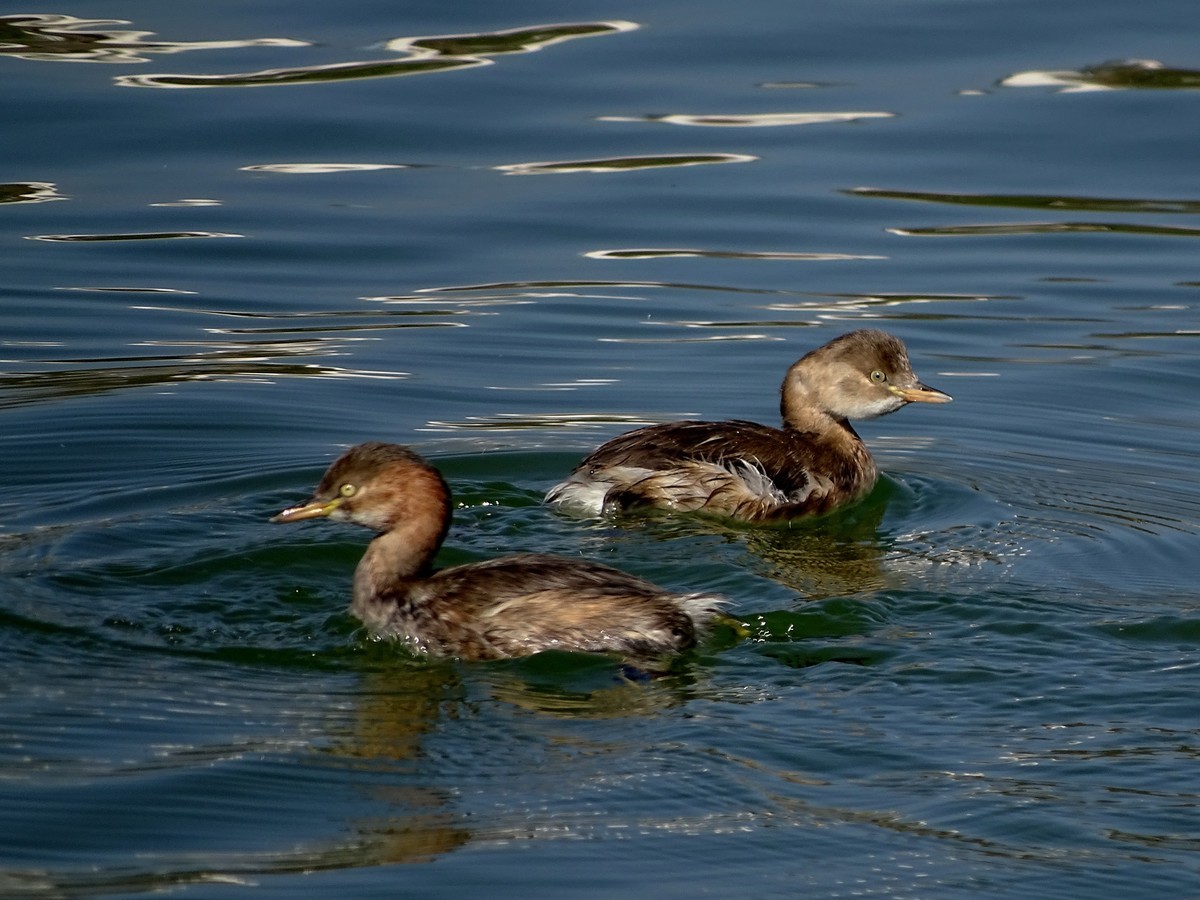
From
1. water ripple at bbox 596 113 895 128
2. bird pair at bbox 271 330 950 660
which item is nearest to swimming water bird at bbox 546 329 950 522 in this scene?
bird pair at bbox 271 330 950 660

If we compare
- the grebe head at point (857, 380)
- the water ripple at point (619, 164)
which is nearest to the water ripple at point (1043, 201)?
the water ripple at point (619, 164)

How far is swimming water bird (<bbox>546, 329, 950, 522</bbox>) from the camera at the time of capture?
28.4 feet

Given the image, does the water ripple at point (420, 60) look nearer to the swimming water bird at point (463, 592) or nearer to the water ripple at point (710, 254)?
the water ripple at point (710, 254)

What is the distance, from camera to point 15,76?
54.6ft

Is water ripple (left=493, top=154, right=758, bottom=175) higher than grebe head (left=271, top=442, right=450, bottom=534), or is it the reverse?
water ripple (left=493, top=154, right=758, bottom=175)

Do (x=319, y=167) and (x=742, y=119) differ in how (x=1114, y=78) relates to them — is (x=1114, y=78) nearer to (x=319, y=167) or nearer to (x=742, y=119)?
(x=742, y=119)

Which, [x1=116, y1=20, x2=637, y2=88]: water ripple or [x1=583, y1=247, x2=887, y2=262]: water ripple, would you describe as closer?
[x1=583, y1=247, x2=887, y2=262]: water ripple

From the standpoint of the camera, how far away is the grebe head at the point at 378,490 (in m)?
7.18

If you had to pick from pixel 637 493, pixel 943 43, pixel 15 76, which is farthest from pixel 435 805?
pixel 943 43

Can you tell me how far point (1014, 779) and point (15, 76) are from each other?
13.1 m

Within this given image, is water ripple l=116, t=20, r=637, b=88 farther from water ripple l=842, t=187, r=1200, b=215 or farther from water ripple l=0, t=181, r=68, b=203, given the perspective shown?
water ripple l=842, t=187, r=1200, b=215

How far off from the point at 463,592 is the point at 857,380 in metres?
3.08

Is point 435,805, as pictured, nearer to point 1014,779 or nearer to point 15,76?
point 1014,779

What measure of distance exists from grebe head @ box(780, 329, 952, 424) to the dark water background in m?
0.39
